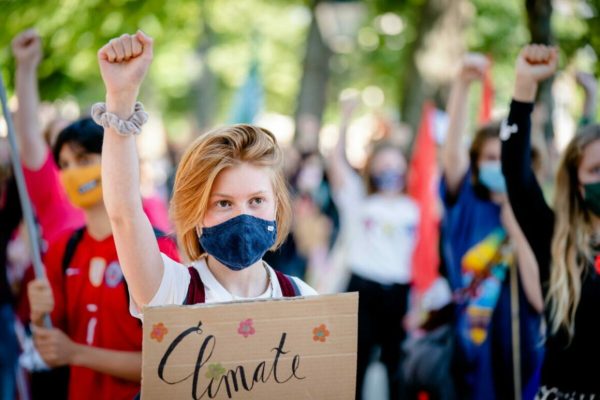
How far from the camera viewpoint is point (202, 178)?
97.4 inches

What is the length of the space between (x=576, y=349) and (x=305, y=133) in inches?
366

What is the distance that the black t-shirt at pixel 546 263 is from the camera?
10.1 ft

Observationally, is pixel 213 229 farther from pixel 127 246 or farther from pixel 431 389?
pixel 431 389

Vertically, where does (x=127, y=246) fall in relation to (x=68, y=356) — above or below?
above

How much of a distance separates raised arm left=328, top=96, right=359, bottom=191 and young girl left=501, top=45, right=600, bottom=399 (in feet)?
11.8

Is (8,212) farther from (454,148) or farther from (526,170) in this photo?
(526,170)

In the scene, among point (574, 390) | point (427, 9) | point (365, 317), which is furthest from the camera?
point (427, 9)

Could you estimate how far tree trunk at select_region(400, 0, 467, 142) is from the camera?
38.1 feet

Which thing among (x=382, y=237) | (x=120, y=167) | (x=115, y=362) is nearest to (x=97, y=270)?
A: (x=115, y=362)

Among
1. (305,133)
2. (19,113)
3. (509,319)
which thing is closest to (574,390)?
(509,319)

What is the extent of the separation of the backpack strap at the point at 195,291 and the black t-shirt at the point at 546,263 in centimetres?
143

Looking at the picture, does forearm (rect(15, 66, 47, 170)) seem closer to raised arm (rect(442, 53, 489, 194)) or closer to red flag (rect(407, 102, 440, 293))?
raised arm (rect(442, 53, 489, 194))

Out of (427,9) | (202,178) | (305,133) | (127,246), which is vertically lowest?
(127,246)

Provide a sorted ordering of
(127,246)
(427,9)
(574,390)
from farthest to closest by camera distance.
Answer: (427,9)
(574,390)
(127,246)
